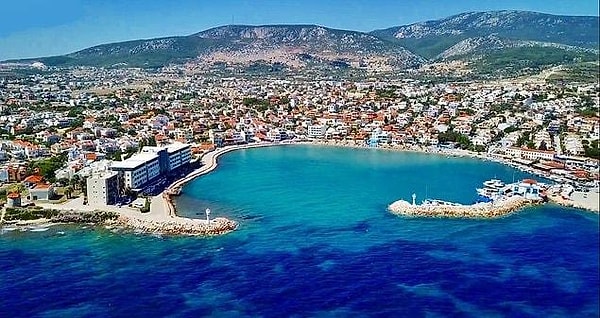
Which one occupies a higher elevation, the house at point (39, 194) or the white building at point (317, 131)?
the white building at point (317, 131)

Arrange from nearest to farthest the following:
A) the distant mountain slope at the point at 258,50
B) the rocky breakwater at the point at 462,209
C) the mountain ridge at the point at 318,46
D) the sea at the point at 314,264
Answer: the sea at the point at 314,264 → the rocky breakwater at the point at 462,209 → the mountain ridge at the point at 318,46 → the distant mountain slope at the point at 258,50

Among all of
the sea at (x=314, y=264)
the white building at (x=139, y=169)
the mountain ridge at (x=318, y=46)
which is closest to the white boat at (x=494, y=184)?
the sea at (x=314, y=264)

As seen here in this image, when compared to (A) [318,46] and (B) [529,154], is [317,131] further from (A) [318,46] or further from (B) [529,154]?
(A) [318,46]

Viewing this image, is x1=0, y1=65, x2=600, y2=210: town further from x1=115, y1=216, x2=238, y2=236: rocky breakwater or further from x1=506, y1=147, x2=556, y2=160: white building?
x1=115, y1=216, x2=238, y2=236: rocky breakwater

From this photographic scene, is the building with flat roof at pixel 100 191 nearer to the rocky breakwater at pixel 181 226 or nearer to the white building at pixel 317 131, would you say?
the rocky breakwater at pixel 181 226

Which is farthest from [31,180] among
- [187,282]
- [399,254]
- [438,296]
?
[438,296]

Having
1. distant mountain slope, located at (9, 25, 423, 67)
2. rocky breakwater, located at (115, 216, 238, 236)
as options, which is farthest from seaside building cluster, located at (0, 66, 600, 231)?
distant mountain slope, located at (9, 25, 423, 67)
